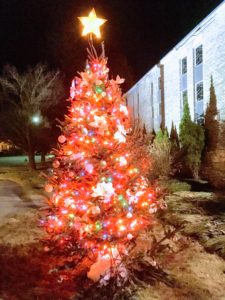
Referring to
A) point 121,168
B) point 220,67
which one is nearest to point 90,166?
point 121,168

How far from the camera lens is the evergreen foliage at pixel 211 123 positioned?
612 inches

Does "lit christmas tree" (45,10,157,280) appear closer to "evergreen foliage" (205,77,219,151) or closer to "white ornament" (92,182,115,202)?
"white ornament" (92,182,115,202)

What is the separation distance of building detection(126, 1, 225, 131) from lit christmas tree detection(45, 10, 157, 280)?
6.21 m

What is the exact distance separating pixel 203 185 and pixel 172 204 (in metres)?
4.07

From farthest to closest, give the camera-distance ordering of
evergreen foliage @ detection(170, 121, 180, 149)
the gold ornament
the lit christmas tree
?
evergreen foliage @ detection(170, 121, 180, 149) < the gold ornament < the lit christmas tree

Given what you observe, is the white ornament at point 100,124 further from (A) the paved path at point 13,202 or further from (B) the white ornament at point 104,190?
(A) the paved path at point 13,202

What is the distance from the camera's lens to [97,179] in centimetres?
510

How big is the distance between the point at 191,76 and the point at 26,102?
32.6ft

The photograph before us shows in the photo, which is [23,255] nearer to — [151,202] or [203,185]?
[151,202]

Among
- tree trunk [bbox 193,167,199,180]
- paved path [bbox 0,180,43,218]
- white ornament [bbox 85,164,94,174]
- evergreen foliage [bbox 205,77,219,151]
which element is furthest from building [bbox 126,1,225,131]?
white ornament [bbox 85,164,94,174]

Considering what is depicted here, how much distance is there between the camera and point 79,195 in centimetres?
519

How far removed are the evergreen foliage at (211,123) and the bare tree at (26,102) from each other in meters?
11.2

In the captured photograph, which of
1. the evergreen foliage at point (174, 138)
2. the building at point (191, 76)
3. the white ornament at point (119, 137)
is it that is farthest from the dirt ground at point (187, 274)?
the evergreen foliage at point (174, 138)

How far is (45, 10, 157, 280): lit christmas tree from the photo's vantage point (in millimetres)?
4961
